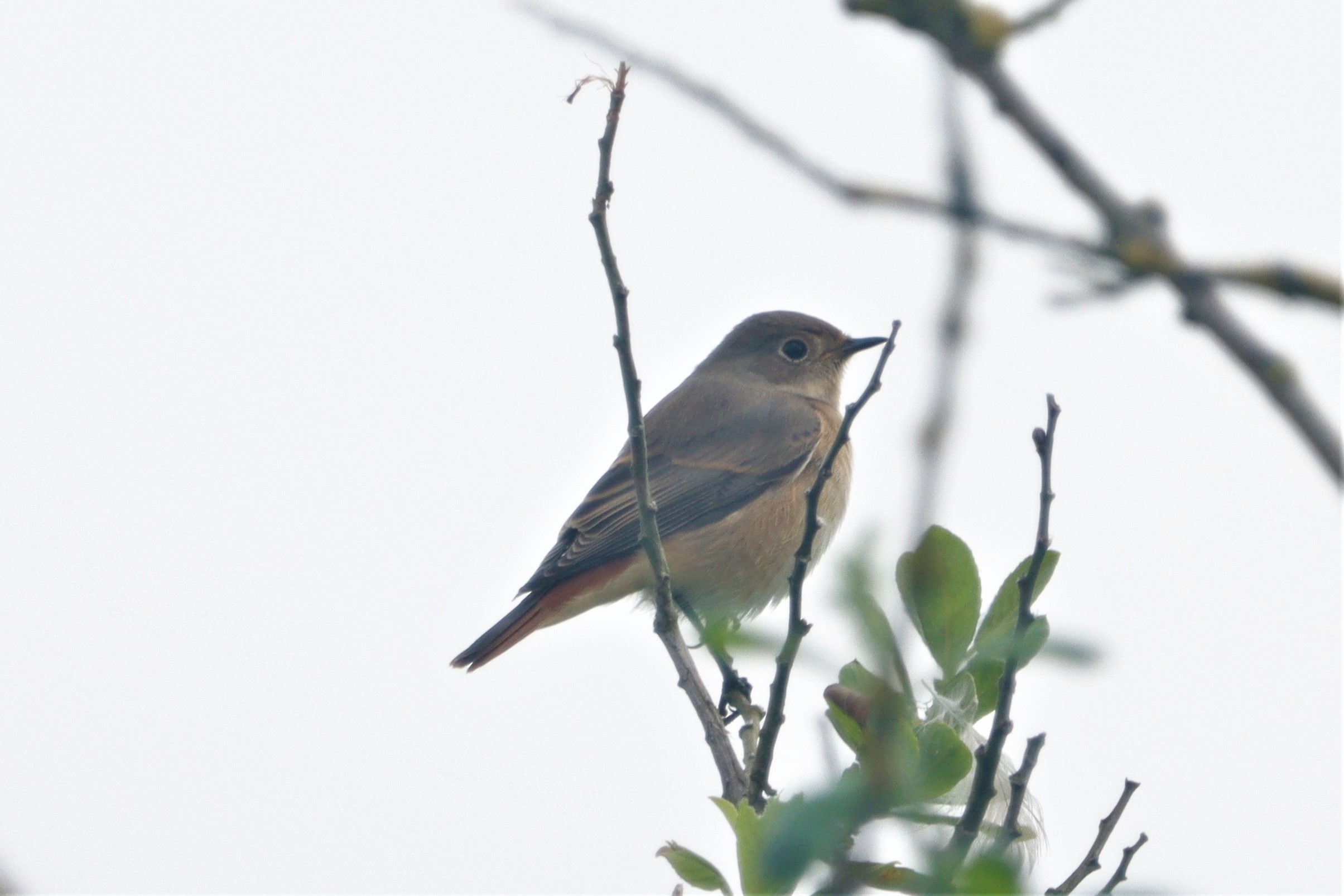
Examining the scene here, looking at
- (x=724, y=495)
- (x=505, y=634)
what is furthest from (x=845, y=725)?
(x=724, y=495)

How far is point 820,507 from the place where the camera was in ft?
24.5

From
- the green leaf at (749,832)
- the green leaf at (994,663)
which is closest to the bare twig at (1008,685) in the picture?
the green leaf at (994,663)

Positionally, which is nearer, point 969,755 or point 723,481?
point 969,755

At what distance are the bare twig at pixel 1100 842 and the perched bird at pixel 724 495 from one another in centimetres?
347

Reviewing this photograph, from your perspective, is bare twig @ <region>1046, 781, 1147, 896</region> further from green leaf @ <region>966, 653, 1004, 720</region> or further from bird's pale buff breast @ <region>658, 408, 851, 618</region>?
bird's pale buff breast @ <region>658, 408, 851, 618</region>

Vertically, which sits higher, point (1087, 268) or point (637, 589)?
point (637, 589)

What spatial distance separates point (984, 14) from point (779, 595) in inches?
257

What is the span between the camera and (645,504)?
14.2 feet

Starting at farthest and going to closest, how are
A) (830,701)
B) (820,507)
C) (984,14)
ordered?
(820,507) < (830,701) < (984,14)

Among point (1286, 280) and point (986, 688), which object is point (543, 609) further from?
point (1286, 280)

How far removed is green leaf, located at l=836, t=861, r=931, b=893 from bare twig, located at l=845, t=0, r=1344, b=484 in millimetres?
837

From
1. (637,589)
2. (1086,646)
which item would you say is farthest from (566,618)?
(1086,646)

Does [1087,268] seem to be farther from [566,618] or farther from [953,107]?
[566,618]

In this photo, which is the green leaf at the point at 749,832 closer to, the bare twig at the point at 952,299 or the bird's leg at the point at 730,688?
the bare twig at the point at 952,299
